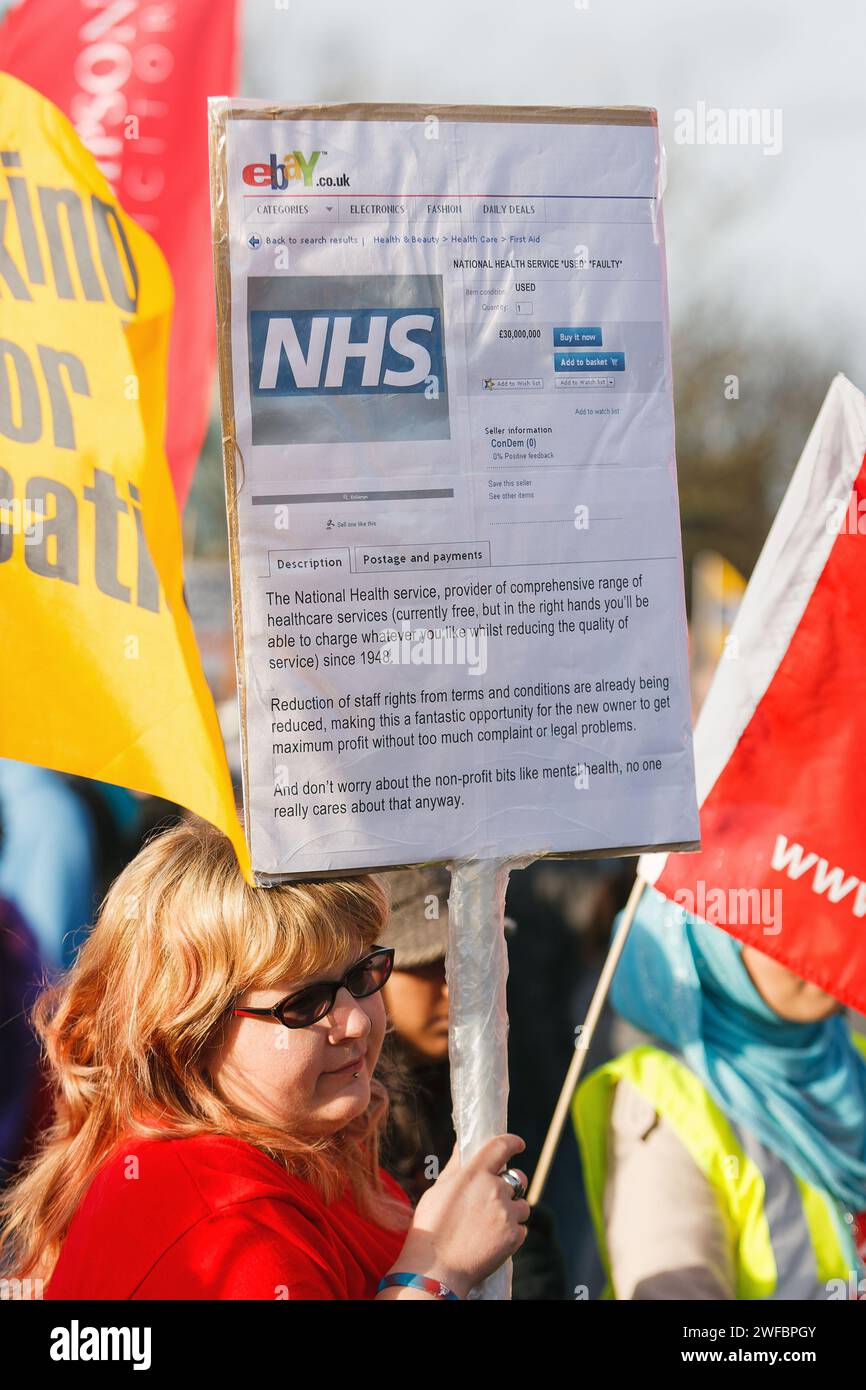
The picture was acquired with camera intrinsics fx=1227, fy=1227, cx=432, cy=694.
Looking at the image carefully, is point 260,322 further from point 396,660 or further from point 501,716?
point 501,716

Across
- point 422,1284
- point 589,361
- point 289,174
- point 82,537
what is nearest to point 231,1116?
point 422,1284

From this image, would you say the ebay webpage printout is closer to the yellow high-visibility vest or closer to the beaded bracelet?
the beaded bracelet

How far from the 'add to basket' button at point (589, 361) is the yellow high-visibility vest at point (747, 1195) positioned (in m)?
1.61

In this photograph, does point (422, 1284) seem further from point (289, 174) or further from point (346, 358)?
point (289, 174)

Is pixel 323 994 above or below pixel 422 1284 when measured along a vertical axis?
above

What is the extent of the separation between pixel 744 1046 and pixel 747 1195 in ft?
0.99

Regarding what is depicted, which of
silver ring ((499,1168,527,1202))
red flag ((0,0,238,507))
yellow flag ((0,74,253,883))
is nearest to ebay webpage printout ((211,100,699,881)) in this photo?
yellow flag ((0,74,253,883))

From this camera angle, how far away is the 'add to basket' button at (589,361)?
1.62 meters

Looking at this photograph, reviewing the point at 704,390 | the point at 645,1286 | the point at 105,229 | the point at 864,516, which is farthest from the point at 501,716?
the point at 704,390

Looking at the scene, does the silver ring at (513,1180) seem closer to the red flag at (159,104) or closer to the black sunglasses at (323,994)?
the black sunglasses at (323,994)

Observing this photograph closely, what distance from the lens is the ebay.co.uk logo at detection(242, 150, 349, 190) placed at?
1.54 m

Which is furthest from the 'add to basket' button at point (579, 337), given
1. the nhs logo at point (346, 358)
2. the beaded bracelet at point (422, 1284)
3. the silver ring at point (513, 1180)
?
the beaded bracelet at point (422, 1284)

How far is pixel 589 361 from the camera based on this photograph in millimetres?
1627
